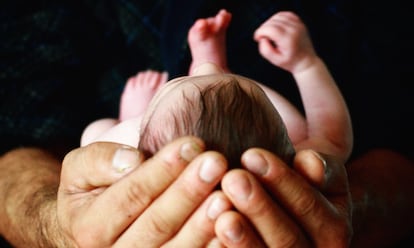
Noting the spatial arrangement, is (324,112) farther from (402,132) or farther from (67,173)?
(67,173)

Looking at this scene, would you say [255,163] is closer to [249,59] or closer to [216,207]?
[216,207]

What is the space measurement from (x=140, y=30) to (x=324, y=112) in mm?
615

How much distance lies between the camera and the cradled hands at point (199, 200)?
480mm

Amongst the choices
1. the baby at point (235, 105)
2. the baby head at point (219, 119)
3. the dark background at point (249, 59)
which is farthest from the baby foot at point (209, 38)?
the baby head at point (219, 119)

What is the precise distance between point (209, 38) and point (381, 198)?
50 centimetres

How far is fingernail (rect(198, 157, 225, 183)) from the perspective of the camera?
1.53 ft

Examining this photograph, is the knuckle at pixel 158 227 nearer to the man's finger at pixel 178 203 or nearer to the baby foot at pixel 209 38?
the man's finger at pixel 178 203

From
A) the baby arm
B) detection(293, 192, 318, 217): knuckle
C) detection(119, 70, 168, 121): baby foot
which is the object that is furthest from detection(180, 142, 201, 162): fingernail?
detection(119, 70, 168, 121): baby foot

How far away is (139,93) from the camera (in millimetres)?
1146

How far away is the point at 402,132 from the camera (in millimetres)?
1178

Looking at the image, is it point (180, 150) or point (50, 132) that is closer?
point (180, 150)

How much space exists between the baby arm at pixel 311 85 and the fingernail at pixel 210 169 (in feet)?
1.45

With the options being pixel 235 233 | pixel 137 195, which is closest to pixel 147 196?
pixel 137 195

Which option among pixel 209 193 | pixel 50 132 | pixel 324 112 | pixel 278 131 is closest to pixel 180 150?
pixel 209 193
